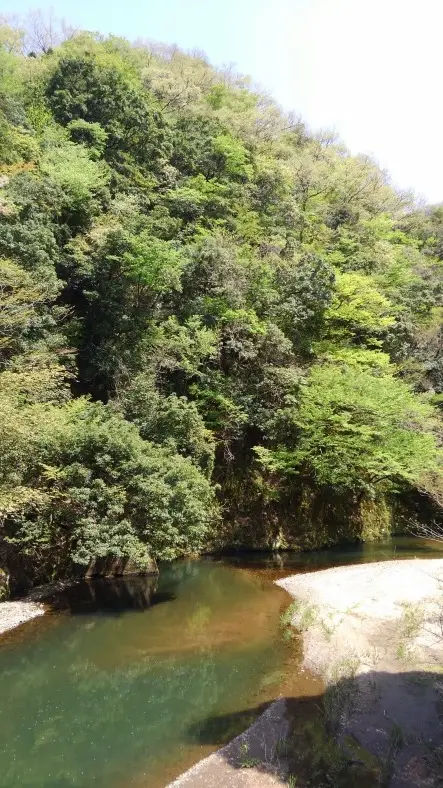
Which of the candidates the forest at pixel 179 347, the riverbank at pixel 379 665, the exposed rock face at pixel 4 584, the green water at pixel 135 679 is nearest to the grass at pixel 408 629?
the riverbank at pixel 379 665

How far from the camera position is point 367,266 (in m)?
29.9

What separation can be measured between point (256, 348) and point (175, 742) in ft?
56.9

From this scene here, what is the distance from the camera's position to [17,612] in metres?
14.5

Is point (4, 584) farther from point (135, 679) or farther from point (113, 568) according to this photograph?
point (135, 679)

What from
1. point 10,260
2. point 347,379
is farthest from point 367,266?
point 10,260

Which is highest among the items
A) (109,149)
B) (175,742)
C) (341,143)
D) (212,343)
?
(341,143)

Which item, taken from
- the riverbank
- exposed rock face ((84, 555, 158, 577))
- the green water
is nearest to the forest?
exposed rock face ((84, 555, 158, 577))

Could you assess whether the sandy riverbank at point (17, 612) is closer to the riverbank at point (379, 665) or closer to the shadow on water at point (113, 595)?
the shadow on water at point (113, 595)

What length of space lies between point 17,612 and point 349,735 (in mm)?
10202

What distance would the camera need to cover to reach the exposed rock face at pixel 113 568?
707 inches

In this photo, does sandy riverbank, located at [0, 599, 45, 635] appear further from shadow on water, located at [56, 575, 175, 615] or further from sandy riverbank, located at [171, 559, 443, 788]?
sandy riverbank, located at [171, 559, 443, 788]

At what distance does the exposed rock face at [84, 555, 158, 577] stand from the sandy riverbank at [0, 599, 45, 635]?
2842 mm

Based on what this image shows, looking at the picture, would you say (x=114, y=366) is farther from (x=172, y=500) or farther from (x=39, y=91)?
(x=39, y=91)

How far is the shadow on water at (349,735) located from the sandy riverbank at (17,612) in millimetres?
6801
